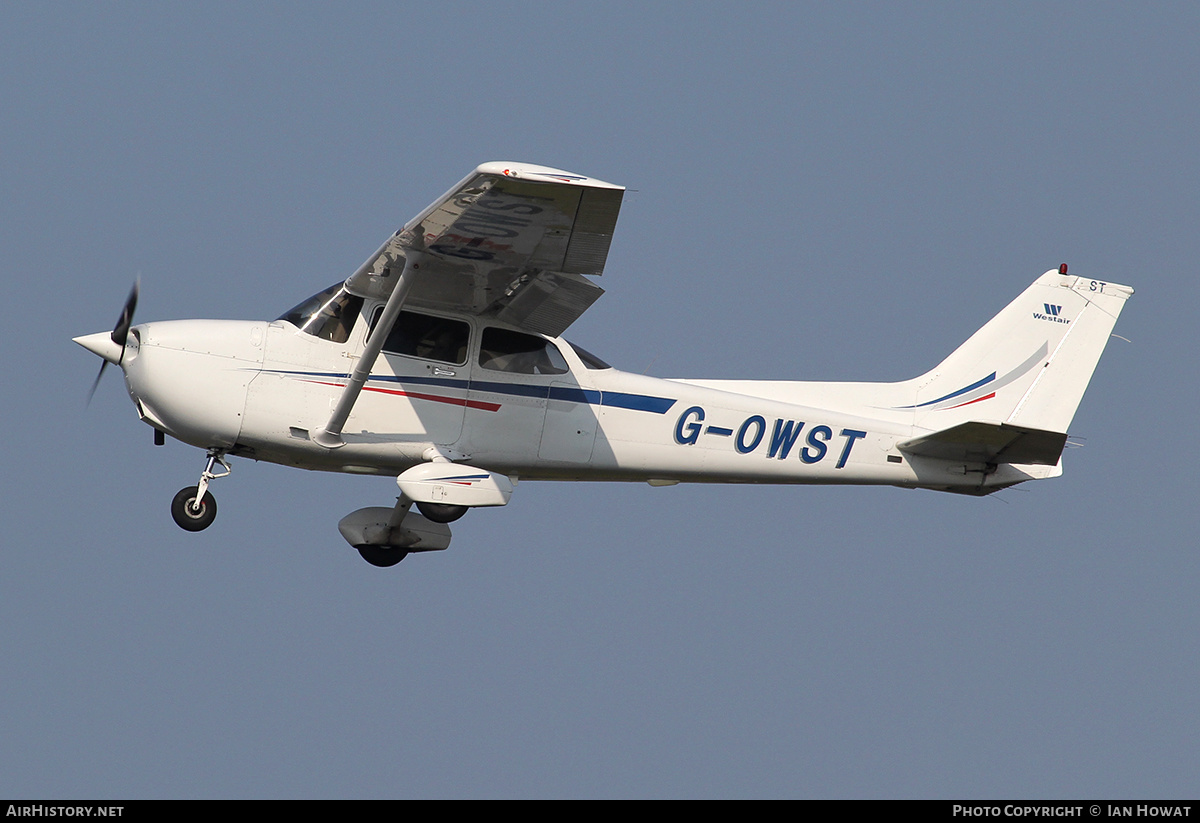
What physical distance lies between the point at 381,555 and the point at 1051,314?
6.65 meters

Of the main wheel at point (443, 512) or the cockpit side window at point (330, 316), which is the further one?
the main wheel at point (443, 512)

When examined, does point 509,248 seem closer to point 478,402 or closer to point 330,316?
point 478,402

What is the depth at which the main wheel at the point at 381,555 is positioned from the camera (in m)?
13.5

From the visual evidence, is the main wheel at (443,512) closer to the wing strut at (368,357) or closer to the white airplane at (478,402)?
the white airplane at (478,402)

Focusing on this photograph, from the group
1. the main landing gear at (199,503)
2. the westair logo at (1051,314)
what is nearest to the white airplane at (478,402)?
the main landing gear at (199,503)

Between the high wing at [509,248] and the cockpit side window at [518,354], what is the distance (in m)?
0.11

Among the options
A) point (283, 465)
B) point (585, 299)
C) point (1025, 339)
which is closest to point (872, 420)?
point (1025, 339)

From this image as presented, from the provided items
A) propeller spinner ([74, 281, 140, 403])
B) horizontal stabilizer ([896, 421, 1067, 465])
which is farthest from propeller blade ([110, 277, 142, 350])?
horizontal stabilizer ([896, 421, 1067, 465])

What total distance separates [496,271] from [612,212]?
156 centimetres

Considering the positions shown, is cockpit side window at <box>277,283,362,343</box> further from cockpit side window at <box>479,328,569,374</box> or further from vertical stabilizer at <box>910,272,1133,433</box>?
vertical stabilizer at <box>910,272,1133,433</box>

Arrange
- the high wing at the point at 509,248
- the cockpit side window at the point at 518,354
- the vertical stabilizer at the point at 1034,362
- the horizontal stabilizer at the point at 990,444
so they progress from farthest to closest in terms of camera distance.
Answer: the vertical stabilizer at the point at 1034,362 < the horizontal stabilizer at the point at 990,444 < the cockpit side window at the point at 518,354 < the high wing at the point at 509,248

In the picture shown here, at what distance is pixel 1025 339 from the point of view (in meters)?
14.3

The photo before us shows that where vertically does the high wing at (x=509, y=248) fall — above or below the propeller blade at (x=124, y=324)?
above
